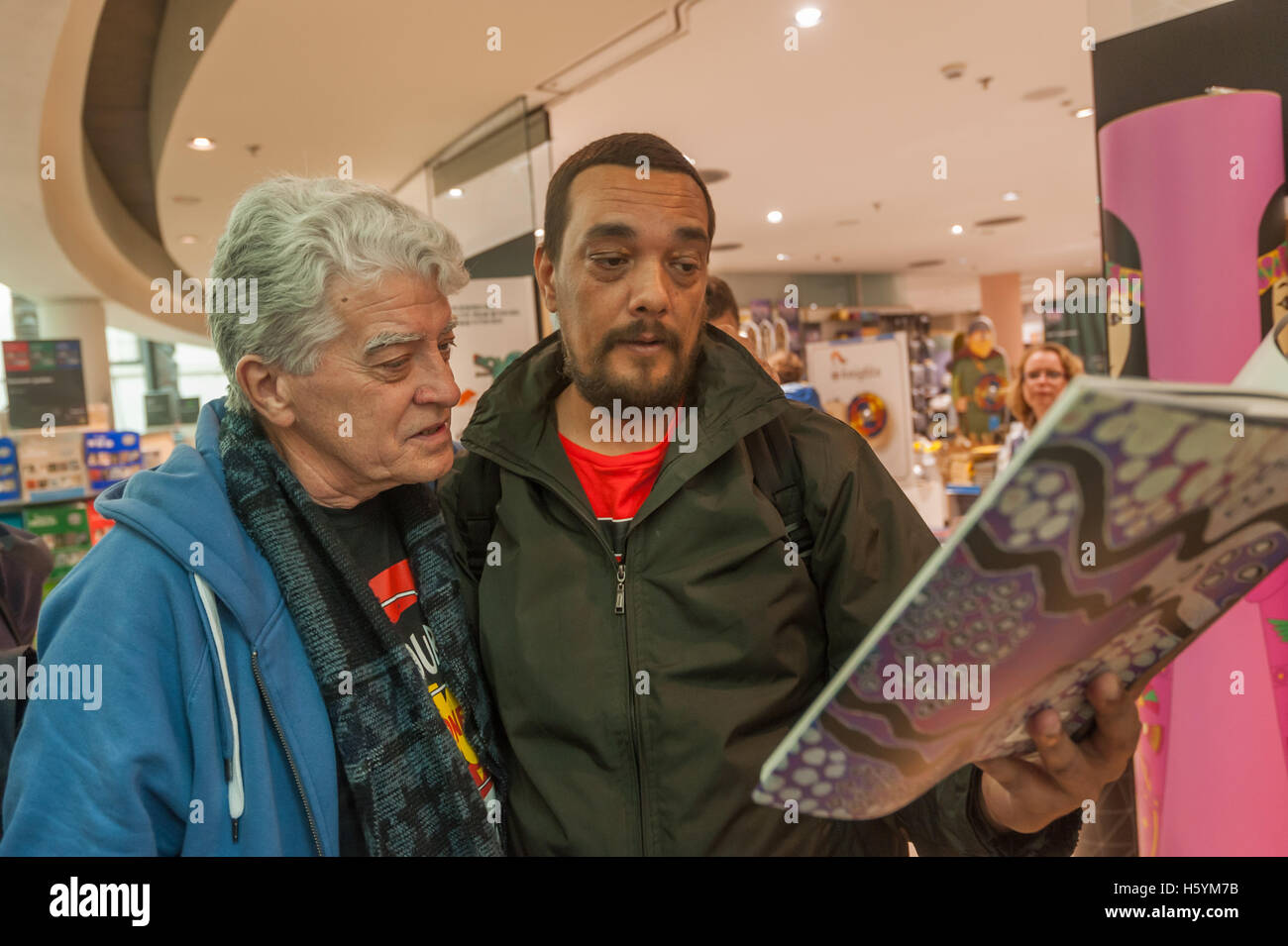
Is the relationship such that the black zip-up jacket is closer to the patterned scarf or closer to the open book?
the patterned scarf

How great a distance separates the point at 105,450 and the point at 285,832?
6.47 metres

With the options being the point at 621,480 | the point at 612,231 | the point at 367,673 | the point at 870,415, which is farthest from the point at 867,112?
the point at 367,673

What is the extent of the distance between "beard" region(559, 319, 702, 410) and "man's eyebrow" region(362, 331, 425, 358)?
30cm

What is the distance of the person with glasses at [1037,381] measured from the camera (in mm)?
5062

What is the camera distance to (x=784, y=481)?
1.31 meters

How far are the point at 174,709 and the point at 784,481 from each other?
0.86m

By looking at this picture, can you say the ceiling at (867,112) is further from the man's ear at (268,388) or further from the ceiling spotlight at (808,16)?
the man's ear at (268,388)

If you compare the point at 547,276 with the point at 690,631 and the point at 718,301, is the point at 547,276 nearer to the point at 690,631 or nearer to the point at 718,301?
the point at 690,631

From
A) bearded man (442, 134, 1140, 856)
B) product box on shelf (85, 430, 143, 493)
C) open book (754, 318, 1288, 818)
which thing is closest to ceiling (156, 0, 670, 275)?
product box on shelf (85, 430, 143, 493)

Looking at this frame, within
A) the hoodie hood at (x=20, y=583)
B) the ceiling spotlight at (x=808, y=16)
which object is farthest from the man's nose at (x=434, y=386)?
the ceiling spotlight at (x=808, y=16)

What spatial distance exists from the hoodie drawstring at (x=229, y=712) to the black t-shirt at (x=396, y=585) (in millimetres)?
224

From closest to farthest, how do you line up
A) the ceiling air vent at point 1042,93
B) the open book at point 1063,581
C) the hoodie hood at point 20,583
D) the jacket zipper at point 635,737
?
the open book at point 1063,581, the jacket zipper at point 635,737, the hoodie hood at point 20,583, the ceiling air vent at point 1042,93

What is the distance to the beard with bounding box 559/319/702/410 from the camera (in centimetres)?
135
